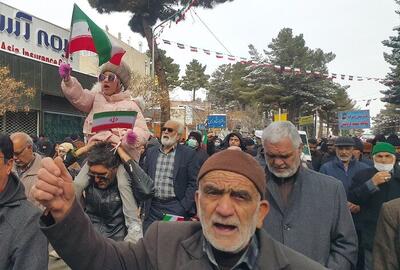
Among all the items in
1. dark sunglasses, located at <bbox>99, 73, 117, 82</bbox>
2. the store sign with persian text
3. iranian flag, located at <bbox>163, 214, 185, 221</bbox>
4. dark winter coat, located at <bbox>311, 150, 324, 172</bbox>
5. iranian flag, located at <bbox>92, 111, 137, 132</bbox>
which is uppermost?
the store sign with persian text

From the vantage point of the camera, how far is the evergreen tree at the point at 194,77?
82.2 meters

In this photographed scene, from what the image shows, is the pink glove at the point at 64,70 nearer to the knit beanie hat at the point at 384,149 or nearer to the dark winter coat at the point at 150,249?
the dark winter coat at the point at 150,249

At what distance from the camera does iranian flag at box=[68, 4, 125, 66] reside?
178 inches

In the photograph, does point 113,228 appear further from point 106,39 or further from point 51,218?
point 51,218

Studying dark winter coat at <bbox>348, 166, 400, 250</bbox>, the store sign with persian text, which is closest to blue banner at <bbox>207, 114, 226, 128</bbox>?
the store sign with persian text

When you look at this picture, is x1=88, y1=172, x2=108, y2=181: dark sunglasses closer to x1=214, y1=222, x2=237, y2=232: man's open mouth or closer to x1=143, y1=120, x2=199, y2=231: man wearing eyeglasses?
x1=143, y1=120, x2=199, y2=231: man wearing eyeglasses

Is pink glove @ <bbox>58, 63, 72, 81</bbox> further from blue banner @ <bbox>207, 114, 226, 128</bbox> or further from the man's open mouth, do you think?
blue banner @ <bbox>207, 114, 226, 128</bbox>

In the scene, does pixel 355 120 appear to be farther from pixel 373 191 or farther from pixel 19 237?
pixel 19 237

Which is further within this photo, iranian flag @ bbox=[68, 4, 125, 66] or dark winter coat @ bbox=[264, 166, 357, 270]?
iranian flag @ bbox=[68, 4, 125, 66]

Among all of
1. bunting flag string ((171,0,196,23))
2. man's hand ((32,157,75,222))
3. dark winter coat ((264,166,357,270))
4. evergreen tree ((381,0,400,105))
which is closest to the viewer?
man's hand ((32,157,75,222))

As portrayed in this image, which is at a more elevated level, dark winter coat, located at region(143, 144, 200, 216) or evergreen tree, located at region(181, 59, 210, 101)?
evergreen tree, located at region(181, 59, 210, 101)

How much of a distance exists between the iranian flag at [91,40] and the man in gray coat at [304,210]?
177cm

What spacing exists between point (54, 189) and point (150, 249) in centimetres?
56

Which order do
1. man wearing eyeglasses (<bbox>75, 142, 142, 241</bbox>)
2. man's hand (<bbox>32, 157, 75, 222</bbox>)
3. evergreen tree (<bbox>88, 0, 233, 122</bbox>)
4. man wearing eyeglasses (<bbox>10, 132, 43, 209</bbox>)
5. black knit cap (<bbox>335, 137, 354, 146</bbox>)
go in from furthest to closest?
1. evergreen tree (<bbox>88, 0, 233, 122</bbox>)
2. black knit cap (<bbox>335, 137, 354, 146</bbox>)
3. man wearing eyeglasses (<bbox>10, 132, 43, 209</bbox>)
4. man wearing eyeglasses (<bbox>75, 142, 142, 241</bbox>)
5. man's hand (<bbox>32, 157, 75, 222</bbox>)
